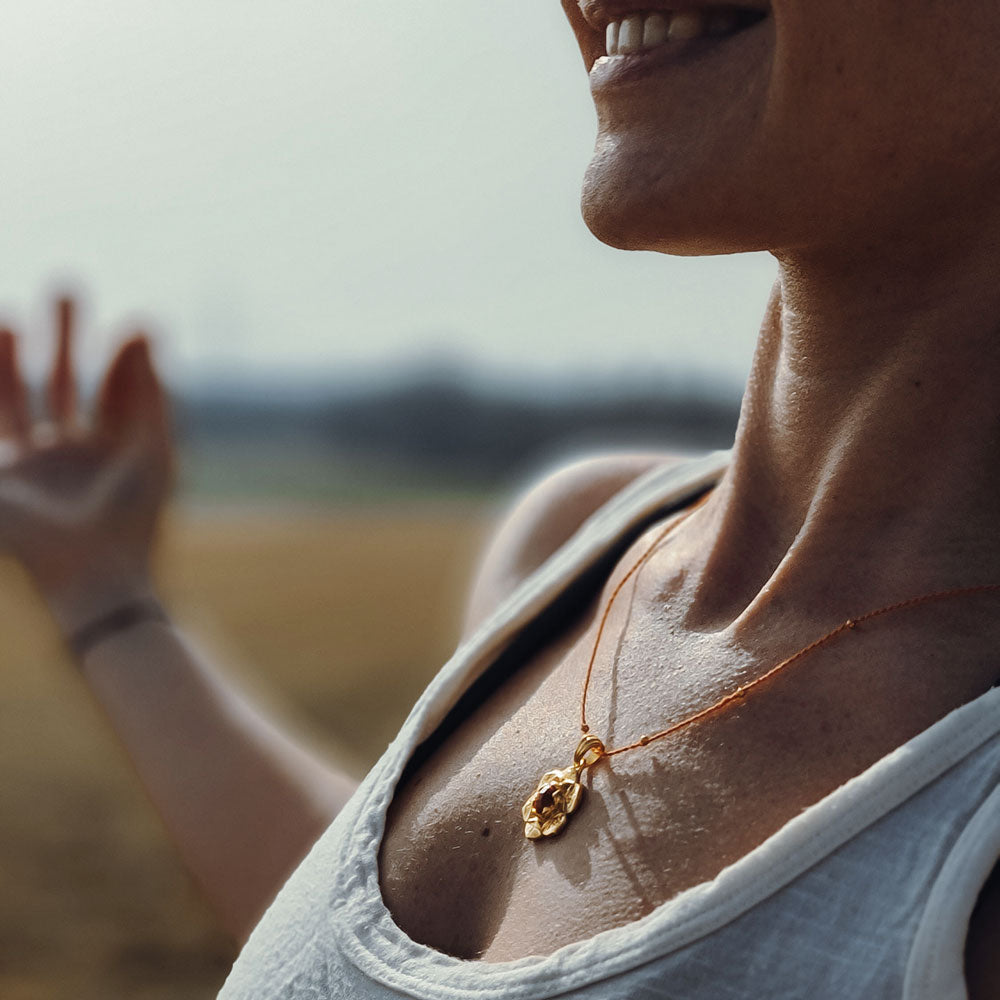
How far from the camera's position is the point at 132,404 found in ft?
4.86

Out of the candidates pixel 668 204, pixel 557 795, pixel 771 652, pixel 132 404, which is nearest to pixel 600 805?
pixel 557 795

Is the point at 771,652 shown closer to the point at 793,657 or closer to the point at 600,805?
the point at 793,657

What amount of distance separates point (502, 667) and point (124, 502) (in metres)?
0.60

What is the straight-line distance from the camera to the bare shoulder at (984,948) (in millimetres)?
659

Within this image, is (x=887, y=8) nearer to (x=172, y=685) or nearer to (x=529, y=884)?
(x=529, y=884)

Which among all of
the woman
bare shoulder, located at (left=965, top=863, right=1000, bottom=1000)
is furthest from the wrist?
bare shoulder, located at (left=965, top=863, right=1000, bottom=1000)

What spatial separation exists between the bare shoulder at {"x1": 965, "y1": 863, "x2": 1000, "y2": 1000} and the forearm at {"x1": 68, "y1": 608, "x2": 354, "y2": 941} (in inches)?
28.8

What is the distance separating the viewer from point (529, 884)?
843 mm

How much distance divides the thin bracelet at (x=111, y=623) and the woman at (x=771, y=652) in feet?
1.65

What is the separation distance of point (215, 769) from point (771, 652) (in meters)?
0.66

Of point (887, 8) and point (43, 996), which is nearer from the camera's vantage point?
point (887, 8)

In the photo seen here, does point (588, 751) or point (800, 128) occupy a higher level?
point (800, 128)

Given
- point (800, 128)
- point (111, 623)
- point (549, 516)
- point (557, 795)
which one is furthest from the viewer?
point (111, 623)

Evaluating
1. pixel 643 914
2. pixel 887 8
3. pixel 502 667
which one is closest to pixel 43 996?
pixel 502 667
